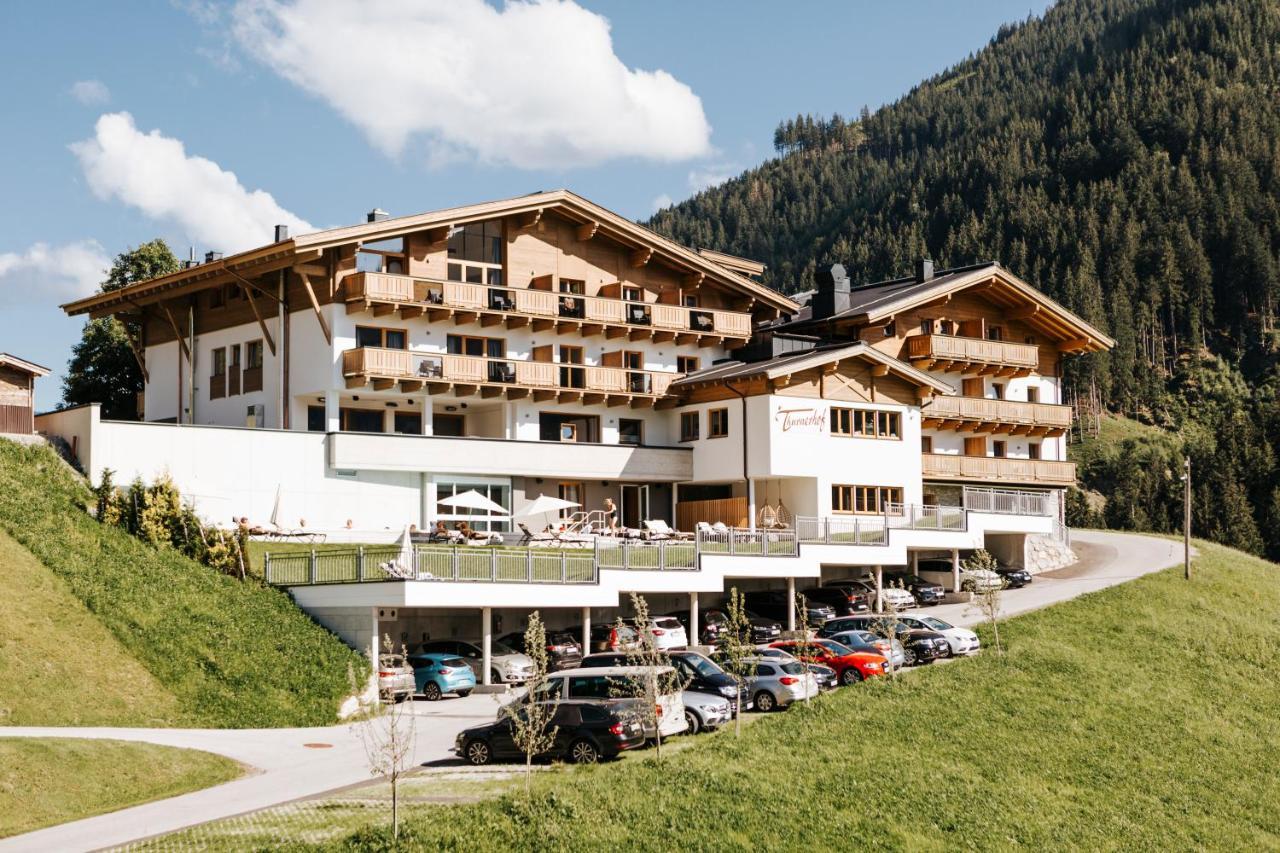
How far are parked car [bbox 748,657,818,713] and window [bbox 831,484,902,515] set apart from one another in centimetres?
2107

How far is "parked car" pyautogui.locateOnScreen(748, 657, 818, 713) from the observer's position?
1330 inches

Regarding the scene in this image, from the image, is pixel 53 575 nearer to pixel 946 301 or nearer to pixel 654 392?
pixel 654 392

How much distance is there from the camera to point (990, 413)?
63.8 metres

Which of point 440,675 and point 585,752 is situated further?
point 440,675

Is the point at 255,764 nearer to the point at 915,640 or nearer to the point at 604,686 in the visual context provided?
the point at 604,686

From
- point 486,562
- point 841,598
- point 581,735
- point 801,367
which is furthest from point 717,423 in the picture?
point 581,735

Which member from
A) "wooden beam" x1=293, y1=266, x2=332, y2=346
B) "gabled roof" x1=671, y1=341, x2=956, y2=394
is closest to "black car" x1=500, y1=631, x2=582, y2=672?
"wooden beam" x1=293, y1=266, x2=332, y2=346

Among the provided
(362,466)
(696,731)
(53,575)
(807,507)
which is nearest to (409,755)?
(696,731)

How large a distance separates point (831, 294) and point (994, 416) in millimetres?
8743

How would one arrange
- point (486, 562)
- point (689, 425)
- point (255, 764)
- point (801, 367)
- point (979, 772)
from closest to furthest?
point (255, 764), point (979, 772), point (486, 562), point (801, 367), point (689, 425)

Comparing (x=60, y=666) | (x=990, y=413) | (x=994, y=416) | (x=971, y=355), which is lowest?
(x=60, y=666)

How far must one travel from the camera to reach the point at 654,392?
5728 cm

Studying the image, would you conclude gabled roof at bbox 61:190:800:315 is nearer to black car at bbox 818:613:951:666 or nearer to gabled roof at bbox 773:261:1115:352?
gabled roof at bbox 773:261:1115:352

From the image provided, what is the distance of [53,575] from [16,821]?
12362mm
